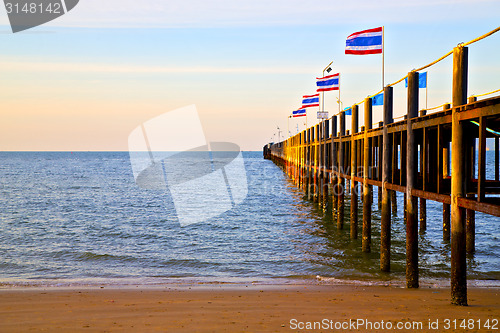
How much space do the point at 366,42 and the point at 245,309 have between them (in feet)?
37.5

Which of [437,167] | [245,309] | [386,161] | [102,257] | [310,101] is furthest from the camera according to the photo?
[310,101]

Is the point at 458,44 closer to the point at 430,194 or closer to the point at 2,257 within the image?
the point at 430,194

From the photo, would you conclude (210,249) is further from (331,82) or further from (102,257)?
(331,82)

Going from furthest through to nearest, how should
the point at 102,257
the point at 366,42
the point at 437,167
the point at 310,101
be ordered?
the point at 310,101, the point at 102,257, the point at 366,42, the point at 437,167

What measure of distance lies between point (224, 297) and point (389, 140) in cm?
637

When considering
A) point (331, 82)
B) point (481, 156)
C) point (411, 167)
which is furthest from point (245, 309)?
point (331, 82)

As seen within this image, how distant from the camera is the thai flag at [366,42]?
1720 cm

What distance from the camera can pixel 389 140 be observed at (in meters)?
13.4

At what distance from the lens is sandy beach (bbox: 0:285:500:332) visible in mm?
8688

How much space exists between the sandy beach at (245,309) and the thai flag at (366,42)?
9.05 m

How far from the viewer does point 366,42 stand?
1731cm

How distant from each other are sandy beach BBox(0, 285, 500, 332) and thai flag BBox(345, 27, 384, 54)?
905 cm

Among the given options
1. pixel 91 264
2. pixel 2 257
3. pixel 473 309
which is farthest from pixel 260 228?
pixel 473 309

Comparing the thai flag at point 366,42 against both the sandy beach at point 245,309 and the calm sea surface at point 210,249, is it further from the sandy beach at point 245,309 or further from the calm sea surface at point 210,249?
the sandy beach at point 245,309
